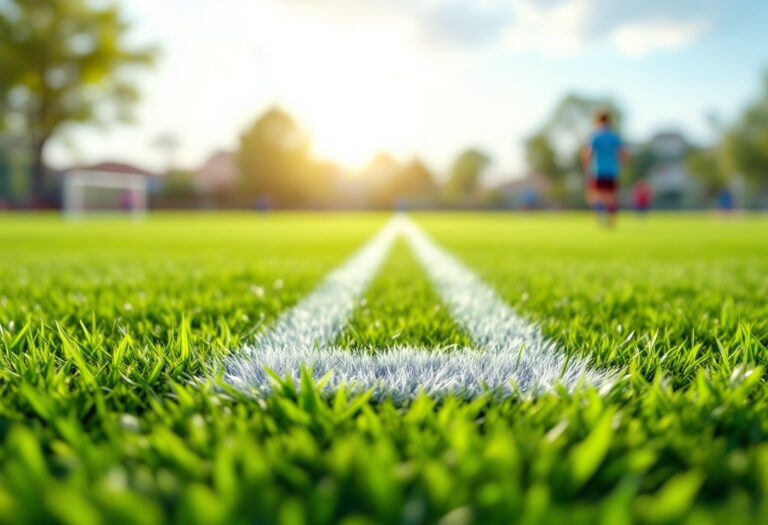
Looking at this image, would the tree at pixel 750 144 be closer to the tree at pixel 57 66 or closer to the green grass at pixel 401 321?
the tree at pixel 57 66

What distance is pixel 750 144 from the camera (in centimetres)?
6106

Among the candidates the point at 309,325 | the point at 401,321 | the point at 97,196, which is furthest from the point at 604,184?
the point at 97,196

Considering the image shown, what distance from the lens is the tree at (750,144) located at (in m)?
60.6

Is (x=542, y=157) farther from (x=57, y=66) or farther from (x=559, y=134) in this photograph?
(x=57, y=66)

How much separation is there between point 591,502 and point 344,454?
327 millimetres

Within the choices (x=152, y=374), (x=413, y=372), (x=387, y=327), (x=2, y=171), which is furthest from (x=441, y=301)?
(x=2, y=171)

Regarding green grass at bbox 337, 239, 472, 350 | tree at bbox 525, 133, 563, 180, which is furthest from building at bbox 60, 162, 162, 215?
tree at bbox 525, 133, 563, 180

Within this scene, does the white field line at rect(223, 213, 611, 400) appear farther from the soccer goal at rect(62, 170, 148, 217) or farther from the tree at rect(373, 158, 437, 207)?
the tree at rect(373, 158, 437, 207)

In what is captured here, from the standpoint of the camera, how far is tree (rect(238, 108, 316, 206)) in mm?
59625

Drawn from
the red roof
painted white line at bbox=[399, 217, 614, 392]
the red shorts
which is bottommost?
painted white line at bbox=[399, 217, 614, 392]

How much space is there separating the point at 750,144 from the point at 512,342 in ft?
236

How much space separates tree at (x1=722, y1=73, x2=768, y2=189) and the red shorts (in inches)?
2261

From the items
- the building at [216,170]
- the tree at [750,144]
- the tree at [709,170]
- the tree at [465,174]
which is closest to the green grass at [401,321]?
the tree at [750,144]

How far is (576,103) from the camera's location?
71.9m
